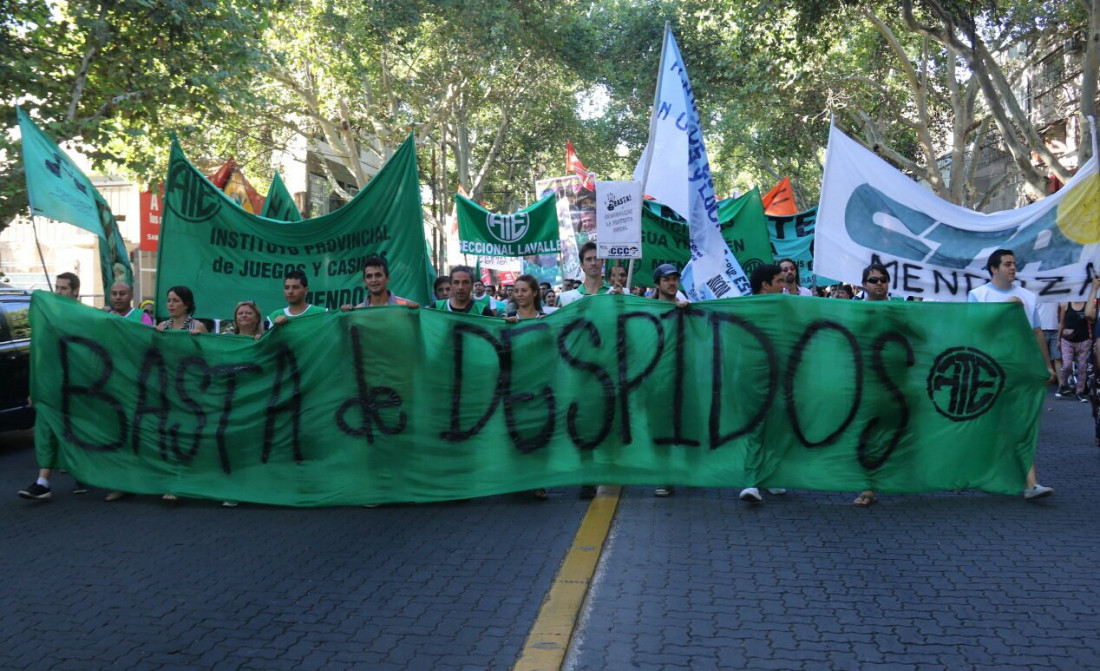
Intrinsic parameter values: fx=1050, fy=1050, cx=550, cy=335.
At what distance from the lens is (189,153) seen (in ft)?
86.8

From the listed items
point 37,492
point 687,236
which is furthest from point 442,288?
point 37,492

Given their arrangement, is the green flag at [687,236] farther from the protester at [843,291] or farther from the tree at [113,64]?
the tree at [113,64]

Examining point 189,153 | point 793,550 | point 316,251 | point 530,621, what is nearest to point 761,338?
point 793,550

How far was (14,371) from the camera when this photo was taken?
995cm

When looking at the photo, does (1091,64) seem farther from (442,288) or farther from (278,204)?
(278,204)

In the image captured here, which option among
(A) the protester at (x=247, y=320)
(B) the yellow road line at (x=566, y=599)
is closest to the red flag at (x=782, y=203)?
(A) the protester at (x=247, y=320)

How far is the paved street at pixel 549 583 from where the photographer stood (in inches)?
162

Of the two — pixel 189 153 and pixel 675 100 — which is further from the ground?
pixel 189 153

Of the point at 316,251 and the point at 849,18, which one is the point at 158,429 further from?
the point at 849,18

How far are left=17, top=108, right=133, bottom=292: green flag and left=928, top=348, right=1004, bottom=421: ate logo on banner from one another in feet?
20.7

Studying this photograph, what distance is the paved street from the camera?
411 centimetres

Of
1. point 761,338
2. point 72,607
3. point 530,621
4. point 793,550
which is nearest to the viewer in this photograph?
point 530,621

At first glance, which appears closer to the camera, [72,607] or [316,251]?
[72,607]

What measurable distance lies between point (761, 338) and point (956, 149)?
17.7 m
